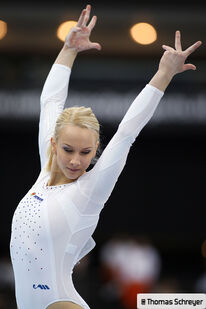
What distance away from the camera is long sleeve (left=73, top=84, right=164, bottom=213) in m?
3.30

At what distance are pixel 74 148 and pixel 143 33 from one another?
A: 17.1 ft

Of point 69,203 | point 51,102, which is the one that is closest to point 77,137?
point 69,203

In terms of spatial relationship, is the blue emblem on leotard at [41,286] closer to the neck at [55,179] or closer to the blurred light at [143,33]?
the neck at [55,179]

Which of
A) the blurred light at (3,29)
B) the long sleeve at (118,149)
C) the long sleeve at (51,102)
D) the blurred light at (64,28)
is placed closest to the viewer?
the long sleeve at (118,149)

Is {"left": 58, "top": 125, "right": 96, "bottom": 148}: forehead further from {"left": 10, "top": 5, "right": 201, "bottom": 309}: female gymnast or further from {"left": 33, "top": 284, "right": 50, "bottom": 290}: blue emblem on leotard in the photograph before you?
{"left": 33, "top": 284, "right": 50, "bottom": 290}: blue emblem on leotard

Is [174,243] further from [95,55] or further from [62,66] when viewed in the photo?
[62,66]

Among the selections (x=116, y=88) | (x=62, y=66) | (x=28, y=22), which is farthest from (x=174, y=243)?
(x=62, y=66)

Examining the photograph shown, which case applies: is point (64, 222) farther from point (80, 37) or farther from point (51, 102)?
point (80, 37)

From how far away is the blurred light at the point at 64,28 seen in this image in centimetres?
806

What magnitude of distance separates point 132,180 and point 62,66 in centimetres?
554

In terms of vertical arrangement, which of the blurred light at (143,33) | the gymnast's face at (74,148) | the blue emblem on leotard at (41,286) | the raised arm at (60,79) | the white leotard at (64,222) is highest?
the blurred light at (143,33)

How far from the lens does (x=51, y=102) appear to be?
3.88 meters

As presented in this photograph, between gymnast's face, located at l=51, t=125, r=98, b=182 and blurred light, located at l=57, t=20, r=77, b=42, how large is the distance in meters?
4.77

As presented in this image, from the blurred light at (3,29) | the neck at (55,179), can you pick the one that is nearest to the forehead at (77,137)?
the neck at (55,179)
